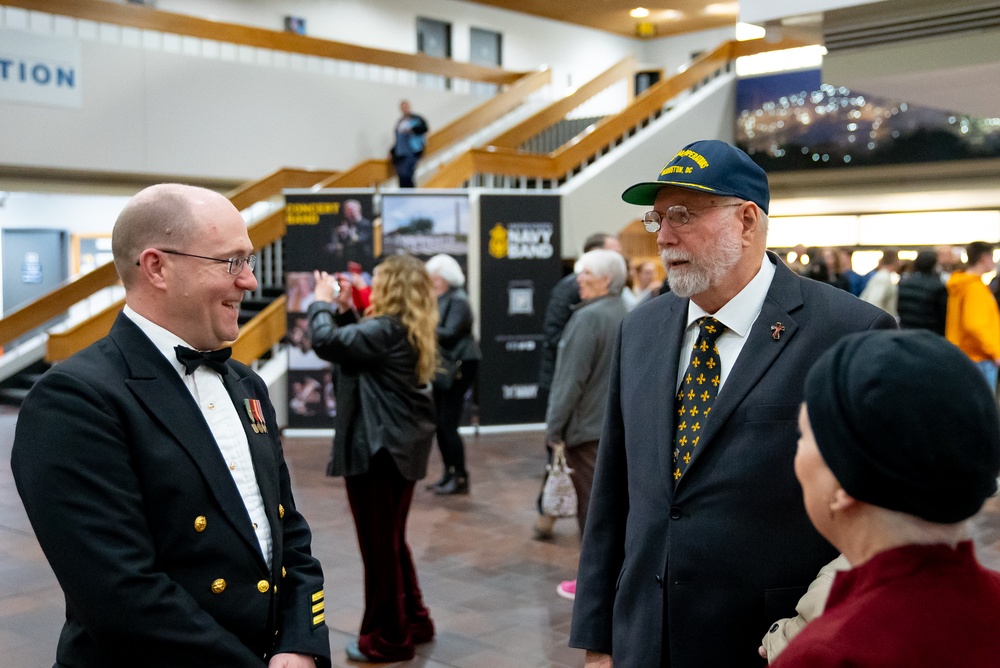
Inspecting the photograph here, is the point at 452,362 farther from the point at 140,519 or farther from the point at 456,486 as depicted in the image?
the point at 140,519

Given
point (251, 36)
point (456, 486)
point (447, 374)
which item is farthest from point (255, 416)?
point (251, 36)

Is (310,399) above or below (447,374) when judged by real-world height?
below

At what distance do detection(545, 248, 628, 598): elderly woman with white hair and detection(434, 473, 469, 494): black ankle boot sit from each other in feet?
7.87

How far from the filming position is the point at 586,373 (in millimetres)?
5191

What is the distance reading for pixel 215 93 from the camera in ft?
46.6

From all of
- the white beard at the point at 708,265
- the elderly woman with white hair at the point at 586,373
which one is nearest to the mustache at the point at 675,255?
the white beard at the point at 708,265

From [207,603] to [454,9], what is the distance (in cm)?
1946

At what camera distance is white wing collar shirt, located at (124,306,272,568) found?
189 centimetres

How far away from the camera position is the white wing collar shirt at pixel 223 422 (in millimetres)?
1894

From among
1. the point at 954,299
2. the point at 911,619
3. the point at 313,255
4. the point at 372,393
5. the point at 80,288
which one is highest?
the point at 313,255

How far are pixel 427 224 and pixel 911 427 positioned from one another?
31.2 feet

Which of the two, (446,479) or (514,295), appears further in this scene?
(514,295)

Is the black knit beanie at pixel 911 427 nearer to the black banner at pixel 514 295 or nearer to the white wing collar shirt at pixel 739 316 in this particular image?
the white wing collar shirt at pixel 739 316

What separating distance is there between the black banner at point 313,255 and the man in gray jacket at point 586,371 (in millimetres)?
5318
